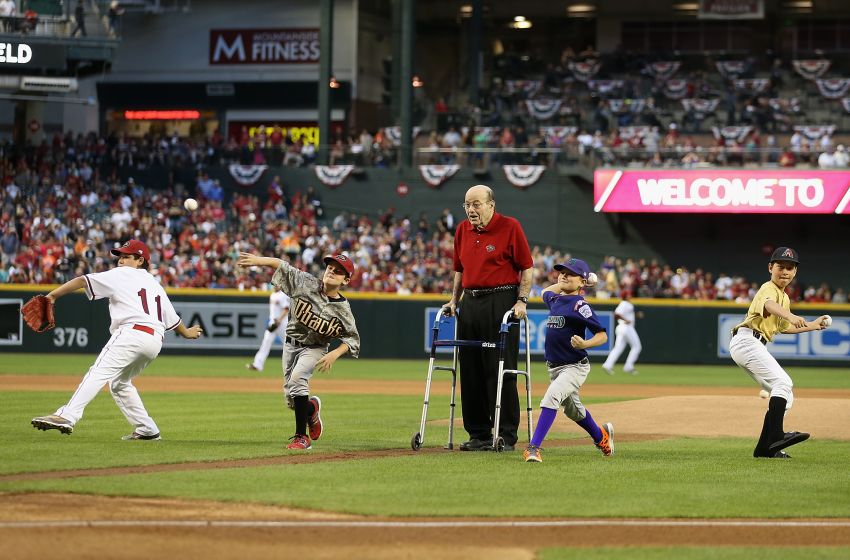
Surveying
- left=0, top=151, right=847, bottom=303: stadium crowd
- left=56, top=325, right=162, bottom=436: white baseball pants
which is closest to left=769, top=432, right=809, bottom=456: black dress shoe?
left=56, top=325, right=162, bottom=436: white baseball pants

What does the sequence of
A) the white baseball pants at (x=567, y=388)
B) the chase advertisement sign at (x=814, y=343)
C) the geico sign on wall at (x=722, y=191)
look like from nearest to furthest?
the white baseball pants at (x=567, y=388)
the chase advertisement sign at (x=814, y=343)
the geico sign on wall at (x=722, y=191)

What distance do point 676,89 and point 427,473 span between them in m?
32.4

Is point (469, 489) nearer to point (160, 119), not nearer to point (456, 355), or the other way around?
point (456, 355)

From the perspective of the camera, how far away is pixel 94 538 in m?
7.01

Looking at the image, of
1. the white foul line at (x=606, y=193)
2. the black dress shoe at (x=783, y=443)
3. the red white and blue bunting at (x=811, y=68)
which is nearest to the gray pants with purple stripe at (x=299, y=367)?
the black dress shoe at (x=783, y=443)

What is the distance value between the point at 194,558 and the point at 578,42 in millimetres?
42240

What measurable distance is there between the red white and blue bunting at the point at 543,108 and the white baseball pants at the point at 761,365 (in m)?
28.6

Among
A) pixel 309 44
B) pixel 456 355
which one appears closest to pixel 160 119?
pixel 309 44

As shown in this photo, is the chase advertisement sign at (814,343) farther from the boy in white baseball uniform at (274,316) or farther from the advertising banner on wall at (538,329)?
the boy in white baseball uniform at (274,316)

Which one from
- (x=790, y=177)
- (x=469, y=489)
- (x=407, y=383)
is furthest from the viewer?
(x=790, y=177)

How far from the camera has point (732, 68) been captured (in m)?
41.3

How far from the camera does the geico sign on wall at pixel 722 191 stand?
3325cm

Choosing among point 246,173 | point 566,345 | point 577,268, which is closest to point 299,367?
point 566,345

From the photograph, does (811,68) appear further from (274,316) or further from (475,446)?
(475,446)
